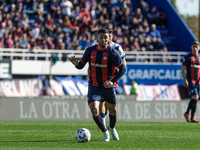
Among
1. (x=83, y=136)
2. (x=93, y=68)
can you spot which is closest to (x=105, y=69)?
(x=93, y=68)

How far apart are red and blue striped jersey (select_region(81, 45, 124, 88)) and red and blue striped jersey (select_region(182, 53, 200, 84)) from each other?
5428mm

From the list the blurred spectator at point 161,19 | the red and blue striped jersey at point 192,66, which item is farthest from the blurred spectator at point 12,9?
the red and blue striped jersey at point 192,66

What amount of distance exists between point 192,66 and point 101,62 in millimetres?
5727

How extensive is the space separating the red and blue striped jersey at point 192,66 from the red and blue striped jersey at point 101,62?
5.43m

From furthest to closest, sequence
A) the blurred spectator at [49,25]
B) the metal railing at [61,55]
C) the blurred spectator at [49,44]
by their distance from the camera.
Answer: the blurred spectator at [49,25]
the blurred spectator at [49,44]
the metal railing at [61,55]

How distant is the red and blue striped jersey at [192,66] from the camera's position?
12.8 metres

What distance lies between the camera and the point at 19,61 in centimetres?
2095

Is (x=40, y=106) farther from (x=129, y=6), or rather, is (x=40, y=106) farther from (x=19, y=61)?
(x=129, y=6)

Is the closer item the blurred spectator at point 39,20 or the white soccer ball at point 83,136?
the white soccer ball at point 83,136

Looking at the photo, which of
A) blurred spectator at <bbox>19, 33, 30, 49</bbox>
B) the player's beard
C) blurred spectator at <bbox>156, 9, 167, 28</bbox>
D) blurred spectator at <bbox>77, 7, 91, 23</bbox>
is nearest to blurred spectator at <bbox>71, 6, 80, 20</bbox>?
blurred spectator at <bbox>77, 7, 91, 23</bbox>

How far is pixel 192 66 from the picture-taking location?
42.2 ft

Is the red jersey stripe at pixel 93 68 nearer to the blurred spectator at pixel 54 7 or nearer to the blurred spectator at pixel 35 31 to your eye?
the blurred spectator at pixel 35 31

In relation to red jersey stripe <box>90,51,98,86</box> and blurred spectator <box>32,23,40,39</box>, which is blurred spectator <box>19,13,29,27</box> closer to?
blurred spectator <box>32,23,40,39</box>

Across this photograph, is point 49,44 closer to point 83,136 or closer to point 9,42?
point 9,42
